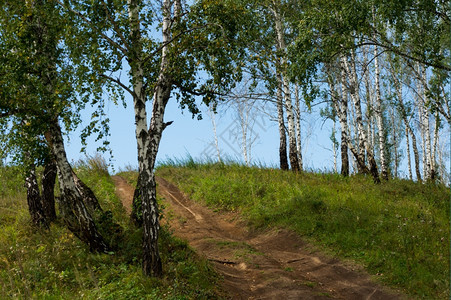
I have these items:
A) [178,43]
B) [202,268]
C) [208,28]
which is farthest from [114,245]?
[208,28]

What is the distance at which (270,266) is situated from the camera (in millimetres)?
13008

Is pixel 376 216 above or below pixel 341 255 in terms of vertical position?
above

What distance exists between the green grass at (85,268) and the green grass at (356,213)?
4996 mm

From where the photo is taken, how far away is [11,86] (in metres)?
11.3

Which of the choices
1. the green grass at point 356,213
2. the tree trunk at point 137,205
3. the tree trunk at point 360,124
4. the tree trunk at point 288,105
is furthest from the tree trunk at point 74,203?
the tree trunk at point 360,124

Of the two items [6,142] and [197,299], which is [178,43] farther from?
[197,299]

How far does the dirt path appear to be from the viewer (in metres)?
11.3

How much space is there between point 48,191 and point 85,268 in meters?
4.53

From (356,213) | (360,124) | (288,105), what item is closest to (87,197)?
(356,213)

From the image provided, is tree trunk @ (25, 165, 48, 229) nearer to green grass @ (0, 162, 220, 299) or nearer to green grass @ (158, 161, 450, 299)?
green grass @ (0, 162, 220, 299)

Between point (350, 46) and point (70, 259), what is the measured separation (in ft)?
46.2

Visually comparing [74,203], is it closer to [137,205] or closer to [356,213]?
[137,205]

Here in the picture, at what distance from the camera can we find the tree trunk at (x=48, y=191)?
14.6 metres

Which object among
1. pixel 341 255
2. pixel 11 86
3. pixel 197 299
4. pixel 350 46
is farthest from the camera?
pixel 350 46
